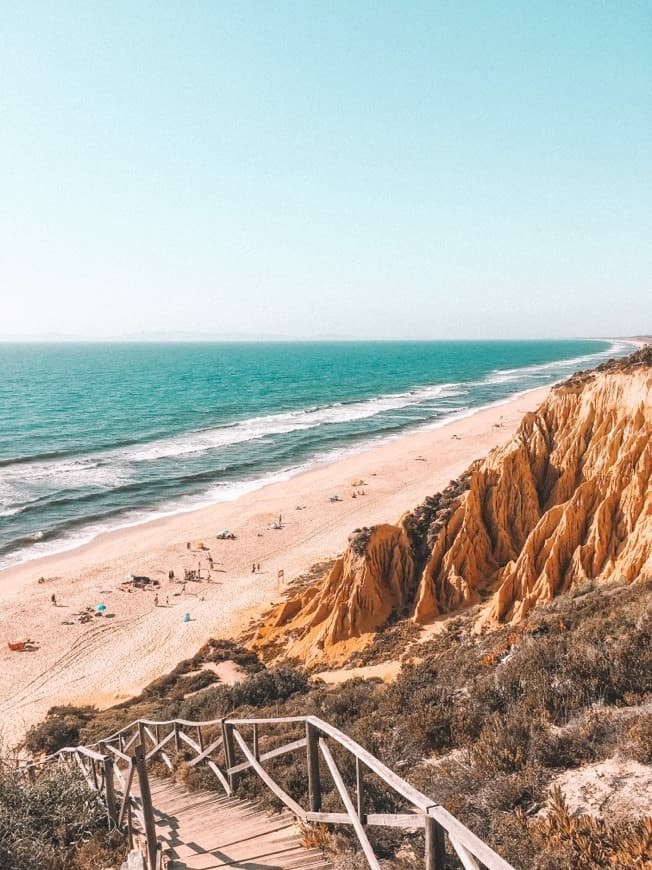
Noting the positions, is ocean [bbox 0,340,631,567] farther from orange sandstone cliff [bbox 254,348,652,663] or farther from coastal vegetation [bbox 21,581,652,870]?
coastal vegetation [bbox 21,581,652,870]

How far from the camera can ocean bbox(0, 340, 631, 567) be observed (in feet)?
146

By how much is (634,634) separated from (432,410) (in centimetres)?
8021

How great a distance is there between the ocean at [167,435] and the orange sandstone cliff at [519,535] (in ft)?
85.5

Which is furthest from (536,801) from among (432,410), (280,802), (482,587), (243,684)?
(432,410)

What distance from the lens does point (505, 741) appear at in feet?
22.2

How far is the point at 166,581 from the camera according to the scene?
32.8 meters

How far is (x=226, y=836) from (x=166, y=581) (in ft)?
91.8

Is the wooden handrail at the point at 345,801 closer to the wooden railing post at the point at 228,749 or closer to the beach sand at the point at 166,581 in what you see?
the wooden railing post at the point at 228,749

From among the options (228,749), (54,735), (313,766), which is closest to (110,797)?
(228,749)

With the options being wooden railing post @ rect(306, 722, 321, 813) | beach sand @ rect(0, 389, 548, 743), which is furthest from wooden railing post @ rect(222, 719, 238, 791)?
beach sand @ rect(0, 389, 548, 743)

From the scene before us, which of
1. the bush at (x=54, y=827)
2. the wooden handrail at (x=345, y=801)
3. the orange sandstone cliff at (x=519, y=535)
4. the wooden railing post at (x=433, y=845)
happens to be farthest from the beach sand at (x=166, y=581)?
the wooden railing post at (x=433, y=845)

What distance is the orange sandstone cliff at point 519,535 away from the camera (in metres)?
16.9

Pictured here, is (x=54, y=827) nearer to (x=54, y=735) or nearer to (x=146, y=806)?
(x=146, y=806)

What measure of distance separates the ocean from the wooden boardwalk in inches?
1331
